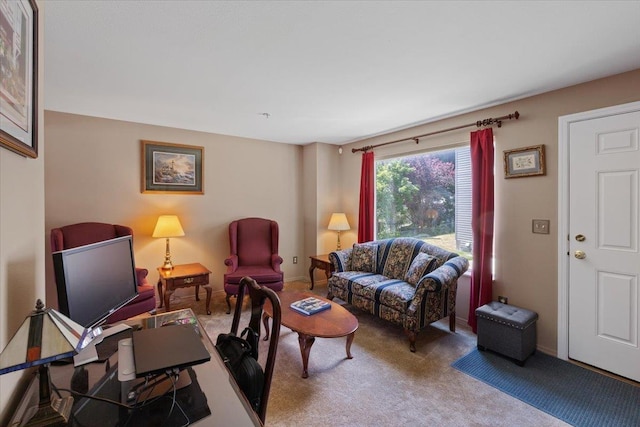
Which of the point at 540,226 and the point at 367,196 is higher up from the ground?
the point at 367,196

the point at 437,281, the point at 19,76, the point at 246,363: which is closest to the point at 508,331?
the point at 437,281

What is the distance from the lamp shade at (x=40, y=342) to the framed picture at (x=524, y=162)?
11.0 ft

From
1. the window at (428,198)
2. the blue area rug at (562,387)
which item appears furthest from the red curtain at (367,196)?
the blue area rug at (562,387)

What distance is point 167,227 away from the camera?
3523 mm

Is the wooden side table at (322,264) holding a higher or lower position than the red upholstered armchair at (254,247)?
lower

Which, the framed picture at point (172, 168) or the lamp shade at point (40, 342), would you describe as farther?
the framed picture at point (172, 168)

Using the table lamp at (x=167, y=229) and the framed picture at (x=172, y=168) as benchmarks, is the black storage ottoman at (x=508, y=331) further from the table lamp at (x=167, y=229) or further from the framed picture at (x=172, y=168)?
the framed picture at (x=172, y=168)

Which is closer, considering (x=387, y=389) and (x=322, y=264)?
(x=387, y=389)

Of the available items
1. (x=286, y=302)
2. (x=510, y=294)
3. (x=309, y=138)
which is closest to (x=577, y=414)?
(x=510, y=294)

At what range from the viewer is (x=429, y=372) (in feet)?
7.79

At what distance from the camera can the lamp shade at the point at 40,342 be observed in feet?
2.20

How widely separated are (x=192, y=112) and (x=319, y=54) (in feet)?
6.15

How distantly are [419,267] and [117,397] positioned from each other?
2819 millimetres

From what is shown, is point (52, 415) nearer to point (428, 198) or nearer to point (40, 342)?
point (40, 342)
